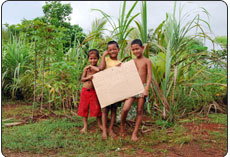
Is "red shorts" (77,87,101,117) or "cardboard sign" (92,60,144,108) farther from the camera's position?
"red shorts" (77,87,101,117)

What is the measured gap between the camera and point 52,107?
5102 mm

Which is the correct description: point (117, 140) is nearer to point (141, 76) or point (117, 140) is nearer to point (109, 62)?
point (141, 76)

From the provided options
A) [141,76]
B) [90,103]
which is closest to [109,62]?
[141,76]

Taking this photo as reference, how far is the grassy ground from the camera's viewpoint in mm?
2666

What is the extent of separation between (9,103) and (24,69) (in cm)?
102

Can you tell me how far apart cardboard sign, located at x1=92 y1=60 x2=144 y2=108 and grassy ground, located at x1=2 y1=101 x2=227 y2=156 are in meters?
0.58

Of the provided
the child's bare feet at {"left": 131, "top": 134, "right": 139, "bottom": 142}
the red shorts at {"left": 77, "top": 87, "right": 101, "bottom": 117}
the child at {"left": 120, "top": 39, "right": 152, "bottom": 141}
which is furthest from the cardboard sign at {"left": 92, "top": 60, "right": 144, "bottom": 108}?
the child's bare feet at {"left": 131, "top": 134, "right": 139, "bottom": 142}

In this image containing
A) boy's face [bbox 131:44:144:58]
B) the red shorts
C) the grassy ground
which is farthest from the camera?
the red shorts

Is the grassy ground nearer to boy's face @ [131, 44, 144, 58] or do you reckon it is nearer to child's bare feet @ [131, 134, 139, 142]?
child's bare feet @ [131, 134, 139, 142]

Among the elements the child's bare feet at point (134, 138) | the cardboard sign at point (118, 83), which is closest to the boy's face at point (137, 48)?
the cardboard sign at point (118, 83)

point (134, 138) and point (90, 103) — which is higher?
point (90, 103)

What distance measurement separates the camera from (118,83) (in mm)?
3004

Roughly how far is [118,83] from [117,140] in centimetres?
77

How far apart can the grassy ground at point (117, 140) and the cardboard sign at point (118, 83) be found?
1.89ft
